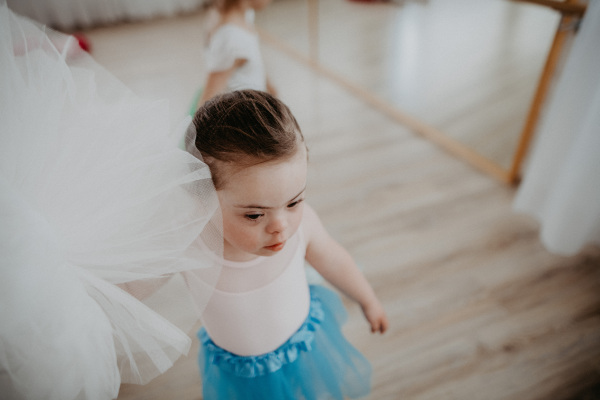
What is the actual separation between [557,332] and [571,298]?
0.17 meters

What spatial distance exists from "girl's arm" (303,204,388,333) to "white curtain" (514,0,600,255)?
0.91 metres

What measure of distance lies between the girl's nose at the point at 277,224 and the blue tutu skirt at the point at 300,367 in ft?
0.99

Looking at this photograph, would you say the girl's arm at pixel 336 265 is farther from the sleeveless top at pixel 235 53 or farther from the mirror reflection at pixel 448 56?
the mirror reflection at pixel 448 56

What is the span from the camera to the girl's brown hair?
1.54ft

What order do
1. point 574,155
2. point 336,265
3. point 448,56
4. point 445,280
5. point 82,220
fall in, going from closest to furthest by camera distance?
point 82,220 < point 336,265 < point 574,155 < point 445,280 < point 448,56

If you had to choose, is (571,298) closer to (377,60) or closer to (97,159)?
(97,159)

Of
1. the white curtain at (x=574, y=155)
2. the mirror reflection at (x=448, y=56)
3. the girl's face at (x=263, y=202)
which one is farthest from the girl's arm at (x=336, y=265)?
→ the mirror reflection at (x=448, y=56)

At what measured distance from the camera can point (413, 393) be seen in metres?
1.02

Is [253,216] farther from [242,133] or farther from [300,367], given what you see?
[300,367]

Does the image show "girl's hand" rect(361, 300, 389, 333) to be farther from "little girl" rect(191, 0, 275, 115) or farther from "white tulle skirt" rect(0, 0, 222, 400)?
"little girl" rect(191, 0, 275, 115)

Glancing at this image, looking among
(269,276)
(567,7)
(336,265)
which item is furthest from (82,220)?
(567,7)

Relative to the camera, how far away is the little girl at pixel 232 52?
1303mm

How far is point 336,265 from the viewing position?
74 centimetres

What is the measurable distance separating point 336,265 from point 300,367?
8.3 inches
